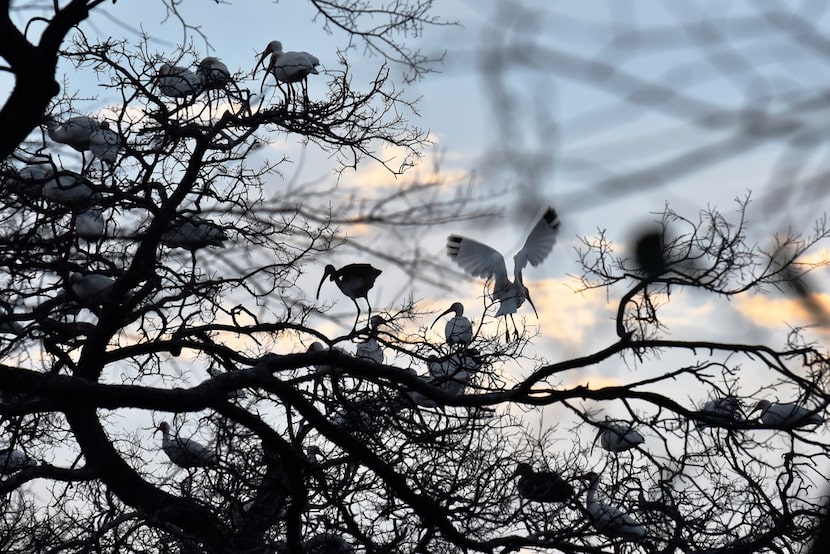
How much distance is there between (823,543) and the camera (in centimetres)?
142

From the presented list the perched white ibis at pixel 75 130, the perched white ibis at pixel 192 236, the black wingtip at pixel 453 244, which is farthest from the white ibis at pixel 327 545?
the black wingtip at pixel 453 244

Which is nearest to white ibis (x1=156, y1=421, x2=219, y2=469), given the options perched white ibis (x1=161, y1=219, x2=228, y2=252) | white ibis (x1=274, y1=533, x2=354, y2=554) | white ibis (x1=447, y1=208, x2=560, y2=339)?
white ibis (x1=274, y1=533, x2=354, y2=554)

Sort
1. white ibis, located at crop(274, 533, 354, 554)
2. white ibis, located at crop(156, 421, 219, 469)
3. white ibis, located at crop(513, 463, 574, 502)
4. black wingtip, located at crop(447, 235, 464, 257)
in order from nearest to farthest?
1. white ibis, located at crop(156, 421, 219, 469)
2. white ibis, located at crop(274, 533, 354, 554)
3. white ibis, located at crop(513, 463, 574, 502)
4. black wingtip, located at crop(447, 235, 464, 257)

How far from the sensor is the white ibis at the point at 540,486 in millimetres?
7745

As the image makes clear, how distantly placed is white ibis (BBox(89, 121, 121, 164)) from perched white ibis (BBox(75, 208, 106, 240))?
448mm

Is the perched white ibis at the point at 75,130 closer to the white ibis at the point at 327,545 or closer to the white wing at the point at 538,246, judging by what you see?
the white ibis at the point at 327,545

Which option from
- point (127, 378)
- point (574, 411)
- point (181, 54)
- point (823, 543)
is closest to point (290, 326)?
point (127, 378)

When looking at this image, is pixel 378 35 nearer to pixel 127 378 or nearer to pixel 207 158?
pixel 207 158

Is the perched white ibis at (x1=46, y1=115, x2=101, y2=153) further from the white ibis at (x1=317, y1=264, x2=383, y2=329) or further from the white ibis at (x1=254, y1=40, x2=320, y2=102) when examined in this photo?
the white ibis at (x1=317, y1=264, x2=383, y2=329)

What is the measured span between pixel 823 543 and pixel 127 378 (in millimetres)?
7654

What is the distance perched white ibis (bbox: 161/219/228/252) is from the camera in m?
8.01

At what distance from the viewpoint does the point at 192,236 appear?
320 inches

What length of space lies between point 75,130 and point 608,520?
5441mm

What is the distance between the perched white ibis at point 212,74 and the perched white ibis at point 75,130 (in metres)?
0.92
